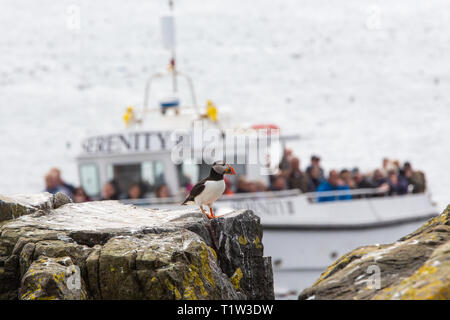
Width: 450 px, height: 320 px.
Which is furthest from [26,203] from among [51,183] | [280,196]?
[280,196]

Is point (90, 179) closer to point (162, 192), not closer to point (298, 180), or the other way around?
point (162, 192)

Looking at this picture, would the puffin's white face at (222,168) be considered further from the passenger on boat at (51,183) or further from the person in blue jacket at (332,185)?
the person in blue jacket at (332,185)

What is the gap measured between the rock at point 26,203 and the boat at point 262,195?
6.90 m

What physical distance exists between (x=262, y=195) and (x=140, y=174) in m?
2.18

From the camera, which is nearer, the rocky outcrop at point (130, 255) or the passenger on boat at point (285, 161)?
the rocky outcrop at point (130, 255)

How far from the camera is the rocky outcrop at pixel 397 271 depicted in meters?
3.87

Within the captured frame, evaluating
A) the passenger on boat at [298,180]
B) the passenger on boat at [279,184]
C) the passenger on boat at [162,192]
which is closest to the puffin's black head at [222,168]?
the passenger on boat at [162,192]

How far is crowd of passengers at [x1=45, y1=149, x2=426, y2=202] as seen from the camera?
12273 millimetres

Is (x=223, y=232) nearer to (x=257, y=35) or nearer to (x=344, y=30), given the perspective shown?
(x=257, y=35)

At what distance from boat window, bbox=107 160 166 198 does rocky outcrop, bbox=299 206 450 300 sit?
924 cm

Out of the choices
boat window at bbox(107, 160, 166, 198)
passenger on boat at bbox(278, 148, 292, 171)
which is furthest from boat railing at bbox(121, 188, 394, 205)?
passenger on boat at bbox(278, 148, 292, 171)

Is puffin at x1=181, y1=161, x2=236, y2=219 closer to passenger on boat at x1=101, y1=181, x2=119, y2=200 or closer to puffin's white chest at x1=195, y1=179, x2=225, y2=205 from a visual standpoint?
puffin's white chest at x1=195, y1=179, x2=225, y2=205
